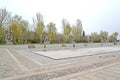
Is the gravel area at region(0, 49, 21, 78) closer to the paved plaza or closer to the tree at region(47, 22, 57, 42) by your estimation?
the paved plaza

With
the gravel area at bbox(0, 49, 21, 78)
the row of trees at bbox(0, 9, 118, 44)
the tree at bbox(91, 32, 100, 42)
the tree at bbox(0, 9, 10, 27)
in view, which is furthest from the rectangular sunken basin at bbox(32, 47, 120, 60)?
the tree at bbox(91, 32, 100, 42)

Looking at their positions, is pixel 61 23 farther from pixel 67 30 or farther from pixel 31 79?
pixel 31 79

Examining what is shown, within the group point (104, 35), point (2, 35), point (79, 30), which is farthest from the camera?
point (104, 35)

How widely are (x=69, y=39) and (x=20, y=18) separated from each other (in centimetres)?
1550

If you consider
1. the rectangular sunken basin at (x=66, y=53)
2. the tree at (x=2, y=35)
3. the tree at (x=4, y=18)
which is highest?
the tree at (x=4, y=18)

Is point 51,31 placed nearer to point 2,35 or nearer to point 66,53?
point 2,35

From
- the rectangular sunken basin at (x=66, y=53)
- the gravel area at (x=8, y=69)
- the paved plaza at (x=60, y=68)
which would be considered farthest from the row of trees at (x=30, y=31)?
the gravel area at (x=8, y=69)

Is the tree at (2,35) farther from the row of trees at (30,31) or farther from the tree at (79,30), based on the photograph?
the tree at (79,30)

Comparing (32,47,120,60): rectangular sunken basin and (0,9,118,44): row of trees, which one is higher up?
(0,9,118,44): row of trees

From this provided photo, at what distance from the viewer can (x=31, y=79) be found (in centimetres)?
395

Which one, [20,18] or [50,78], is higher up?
[20,18]

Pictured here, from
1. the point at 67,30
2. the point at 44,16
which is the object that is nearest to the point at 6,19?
the point at 44,16

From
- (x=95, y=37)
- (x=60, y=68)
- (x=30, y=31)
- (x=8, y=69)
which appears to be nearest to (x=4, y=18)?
(x=30, y=31)

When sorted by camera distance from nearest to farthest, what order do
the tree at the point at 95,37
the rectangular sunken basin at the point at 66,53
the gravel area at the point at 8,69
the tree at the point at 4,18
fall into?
the gravel area at the point at 8,69, the rectangular sunken basin at the point at 66,53, the tree at the point at 4,18, the tree at the point at 95,37
